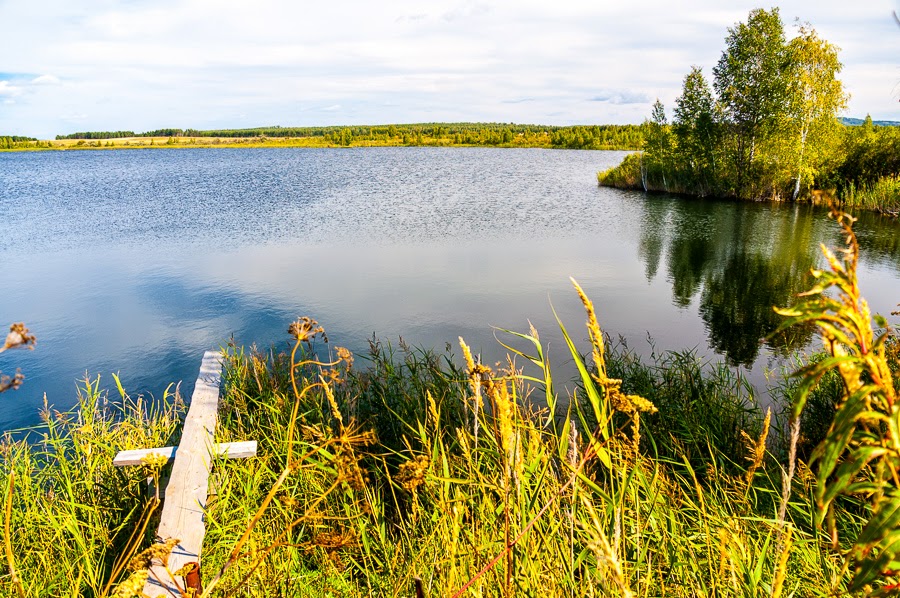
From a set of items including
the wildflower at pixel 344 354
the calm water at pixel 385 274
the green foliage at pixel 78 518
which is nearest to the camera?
the wildflower at pixel 344 354

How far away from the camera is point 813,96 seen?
2491 cm

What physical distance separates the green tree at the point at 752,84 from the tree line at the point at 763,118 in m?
0.04

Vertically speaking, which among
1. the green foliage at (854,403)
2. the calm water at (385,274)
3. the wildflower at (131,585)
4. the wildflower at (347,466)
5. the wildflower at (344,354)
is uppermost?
the green foliage at (854,403)

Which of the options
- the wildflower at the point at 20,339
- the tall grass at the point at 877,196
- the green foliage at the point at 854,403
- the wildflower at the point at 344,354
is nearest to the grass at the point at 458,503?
the wildflower at the point at 344,354

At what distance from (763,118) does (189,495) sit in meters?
29.0

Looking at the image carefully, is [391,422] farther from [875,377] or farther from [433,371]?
[875,377]

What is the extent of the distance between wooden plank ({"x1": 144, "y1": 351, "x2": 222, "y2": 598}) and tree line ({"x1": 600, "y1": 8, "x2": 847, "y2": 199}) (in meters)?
26.4

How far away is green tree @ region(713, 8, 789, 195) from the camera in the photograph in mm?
24969

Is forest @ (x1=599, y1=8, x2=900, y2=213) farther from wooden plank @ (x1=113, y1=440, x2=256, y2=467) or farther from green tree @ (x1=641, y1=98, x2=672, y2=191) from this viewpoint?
wooden plank @ (x1=113, y1=440, x2=256, y2=467)

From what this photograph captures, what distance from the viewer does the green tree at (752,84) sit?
2497 centimetres

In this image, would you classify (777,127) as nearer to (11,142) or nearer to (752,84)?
(752,84)

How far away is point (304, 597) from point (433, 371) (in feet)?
10.8

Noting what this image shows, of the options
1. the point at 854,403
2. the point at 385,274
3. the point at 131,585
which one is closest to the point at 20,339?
the point at 131,585

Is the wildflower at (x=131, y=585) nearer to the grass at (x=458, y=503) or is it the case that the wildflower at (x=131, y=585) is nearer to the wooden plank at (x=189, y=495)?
the grass at (x=458, y=503)
